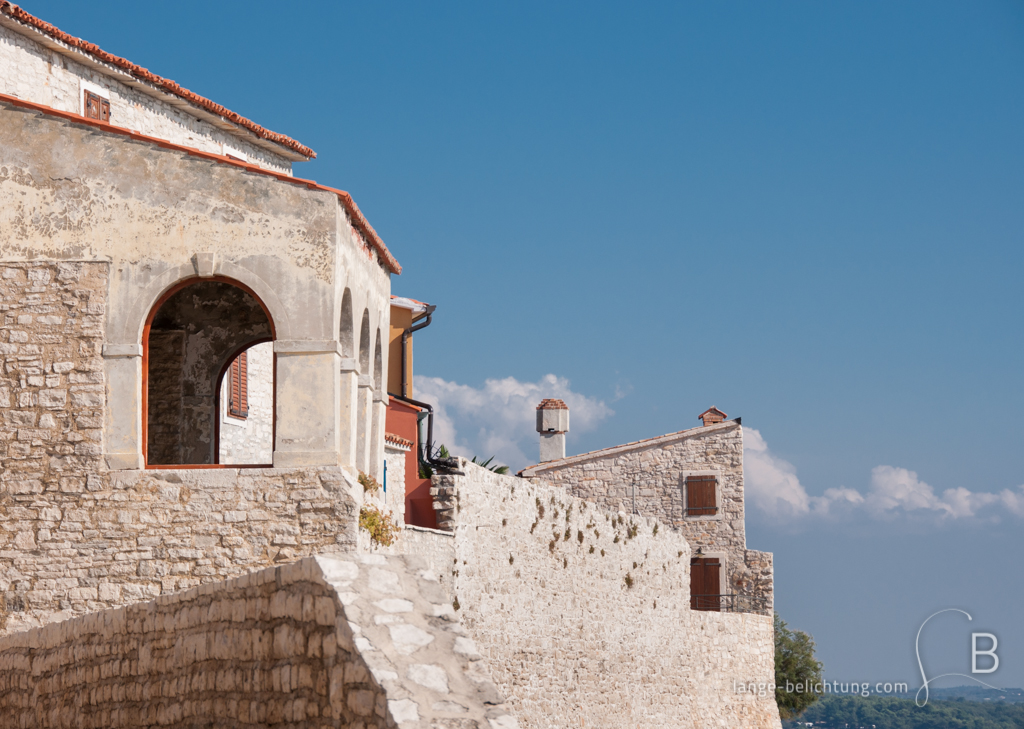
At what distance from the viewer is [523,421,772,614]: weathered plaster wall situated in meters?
34.2

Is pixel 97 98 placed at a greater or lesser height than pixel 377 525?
greater

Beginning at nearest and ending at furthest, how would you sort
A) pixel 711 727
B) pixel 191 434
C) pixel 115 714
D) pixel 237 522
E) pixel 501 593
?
pixel 115 714 → pixel 237 522 → pixel 191 434 → pixel 501 593 → pixel 711 727

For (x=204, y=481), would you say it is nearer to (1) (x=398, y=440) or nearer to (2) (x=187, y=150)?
(2) (x=187, y=150)

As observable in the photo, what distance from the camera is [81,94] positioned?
1959 cm

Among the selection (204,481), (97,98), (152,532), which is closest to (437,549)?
(204,481)

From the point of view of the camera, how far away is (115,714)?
9.82m

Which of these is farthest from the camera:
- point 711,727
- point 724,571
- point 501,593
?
point 724,571

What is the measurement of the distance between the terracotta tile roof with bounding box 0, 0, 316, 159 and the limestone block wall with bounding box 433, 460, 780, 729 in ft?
27.0

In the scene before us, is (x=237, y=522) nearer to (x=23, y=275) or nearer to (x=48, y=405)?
(x=48, y=405)

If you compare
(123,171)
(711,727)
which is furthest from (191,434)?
(711,727)

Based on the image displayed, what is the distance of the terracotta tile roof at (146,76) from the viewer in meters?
18.1

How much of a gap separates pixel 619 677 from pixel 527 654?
13.4 feet

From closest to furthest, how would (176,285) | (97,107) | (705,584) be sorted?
(176,285) → (97,107) → (705,584)

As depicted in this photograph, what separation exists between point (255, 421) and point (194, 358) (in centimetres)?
680
